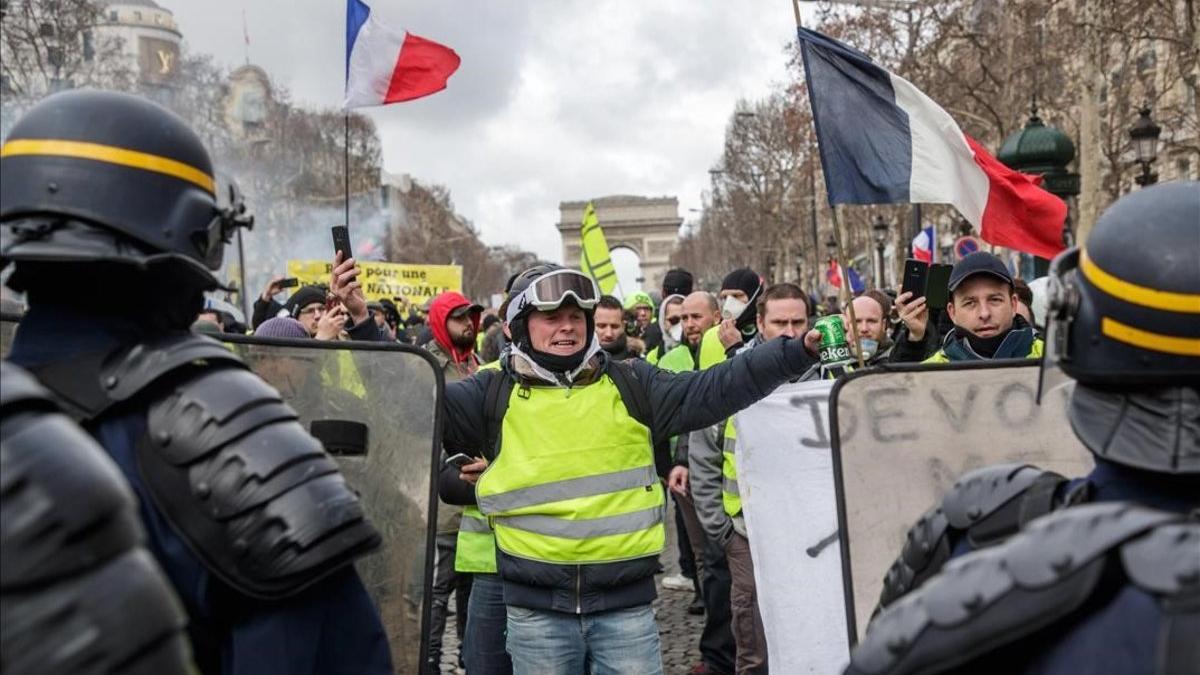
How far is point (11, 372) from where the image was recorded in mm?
1345

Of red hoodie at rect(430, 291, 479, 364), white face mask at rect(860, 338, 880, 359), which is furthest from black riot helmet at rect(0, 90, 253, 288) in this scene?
Result: red hoodie at rect(430, 291, 479, 364)

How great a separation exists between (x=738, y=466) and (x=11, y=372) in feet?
9.16

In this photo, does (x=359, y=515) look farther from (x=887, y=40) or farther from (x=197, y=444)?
(x=887, y=40)

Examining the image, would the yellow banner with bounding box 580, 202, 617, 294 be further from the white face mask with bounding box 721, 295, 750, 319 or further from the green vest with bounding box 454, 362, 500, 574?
the green vest with bounding box 454, 362, 500, 574

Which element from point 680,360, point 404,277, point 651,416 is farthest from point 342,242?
point 404,277

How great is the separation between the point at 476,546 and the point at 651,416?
1007 millimetres

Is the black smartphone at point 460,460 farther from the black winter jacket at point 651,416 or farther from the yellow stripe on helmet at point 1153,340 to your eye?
the yellow stripe on helmet at point 1153,340

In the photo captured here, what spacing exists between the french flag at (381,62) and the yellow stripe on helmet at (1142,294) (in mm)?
4920

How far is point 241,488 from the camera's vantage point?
1.63 m

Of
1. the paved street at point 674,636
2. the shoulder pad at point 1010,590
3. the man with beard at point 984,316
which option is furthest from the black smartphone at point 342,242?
the paved street at point 674,636

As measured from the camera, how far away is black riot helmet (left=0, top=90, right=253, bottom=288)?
1.71 m

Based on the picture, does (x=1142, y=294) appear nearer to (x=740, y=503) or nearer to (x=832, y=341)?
(x=832, y=341)

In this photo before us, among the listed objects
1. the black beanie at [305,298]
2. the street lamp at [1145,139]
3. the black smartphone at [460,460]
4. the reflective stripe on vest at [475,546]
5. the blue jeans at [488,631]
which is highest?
the street lamp at [1145,139]

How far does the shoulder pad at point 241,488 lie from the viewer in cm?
164
